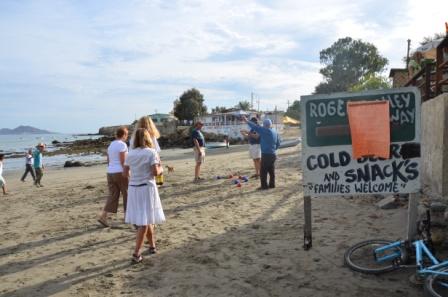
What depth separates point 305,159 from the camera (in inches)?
179

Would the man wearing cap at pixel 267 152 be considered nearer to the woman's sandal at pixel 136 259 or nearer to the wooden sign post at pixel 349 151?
the woman's sandal at pixel 136 259

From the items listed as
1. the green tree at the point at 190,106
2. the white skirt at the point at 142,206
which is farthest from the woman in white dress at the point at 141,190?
the green tree at the point at 190,106

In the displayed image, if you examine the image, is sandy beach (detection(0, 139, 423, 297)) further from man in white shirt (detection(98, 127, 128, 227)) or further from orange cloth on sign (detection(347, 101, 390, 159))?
orange cloth on sign (detection(347, 101, 390, 159))

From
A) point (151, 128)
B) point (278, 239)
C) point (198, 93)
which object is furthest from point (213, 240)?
point (198, 93)

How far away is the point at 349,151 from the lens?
4.46m

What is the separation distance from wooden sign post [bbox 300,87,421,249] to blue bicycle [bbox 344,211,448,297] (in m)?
0.34

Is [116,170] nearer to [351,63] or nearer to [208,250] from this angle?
[208,250]

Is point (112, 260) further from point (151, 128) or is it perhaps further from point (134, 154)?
point (151, 128)

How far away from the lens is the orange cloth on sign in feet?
14.0

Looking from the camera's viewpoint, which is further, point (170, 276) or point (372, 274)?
point (170, 276)

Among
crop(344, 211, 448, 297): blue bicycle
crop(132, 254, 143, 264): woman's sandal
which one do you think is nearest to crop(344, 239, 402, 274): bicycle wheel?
crop(344, 211, 448, 297): blue bicycle

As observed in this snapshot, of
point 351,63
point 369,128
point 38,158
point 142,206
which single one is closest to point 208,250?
point 142,206

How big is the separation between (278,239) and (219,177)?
22.9 feet

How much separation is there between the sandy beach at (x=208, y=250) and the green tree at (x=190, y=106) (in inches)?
2510
